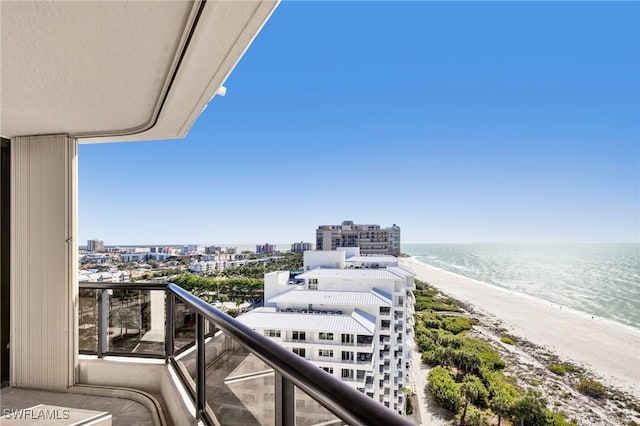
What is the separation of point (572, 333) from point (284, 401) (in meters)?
31.8

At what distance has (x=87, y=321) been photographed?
3.05 metres

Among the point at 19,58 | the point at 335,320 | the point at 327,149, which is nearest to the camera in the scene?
the point at 19,58

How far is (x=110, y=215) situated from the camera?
24.1m

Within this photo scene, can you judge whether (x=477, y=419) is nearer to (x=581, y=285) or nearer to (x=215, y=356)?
(x=215, y=356)

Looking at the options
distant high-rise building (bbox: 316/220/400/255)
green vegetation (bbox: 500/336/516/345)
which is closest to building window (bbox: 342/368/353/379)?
green vegetation (bbox: 500/336/516/345)

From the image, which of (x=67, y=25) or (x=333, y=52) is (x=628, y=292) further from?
(x=67, y=25)

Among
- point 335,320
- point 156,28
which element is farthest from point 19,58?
point 335,320

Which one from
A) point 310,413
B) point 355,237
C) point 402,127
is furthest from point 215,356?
point 355,237

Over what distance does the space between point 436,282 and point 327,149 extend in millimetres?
24184

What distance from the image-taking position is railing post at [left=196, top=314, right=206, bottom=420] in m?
1.75

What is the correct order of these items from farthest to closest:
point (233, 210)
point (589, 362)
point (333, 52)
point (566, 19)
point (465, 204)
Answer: point (465, 204) → point (233, 210) → point (566, 19) → point (333, 52) → point (589, 362)

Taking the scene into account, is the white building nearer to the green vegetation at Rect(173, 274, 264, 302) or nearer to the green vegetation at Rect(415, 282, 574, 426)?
the green vegetation at Rect(173, 274, 264, 302)

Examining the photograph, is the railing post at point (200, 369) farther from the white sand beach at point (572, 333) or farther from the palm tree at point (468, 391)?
the white sand beach at point (572, 333)

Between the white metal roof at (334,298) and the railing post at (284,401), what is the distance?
1413 centimetres
